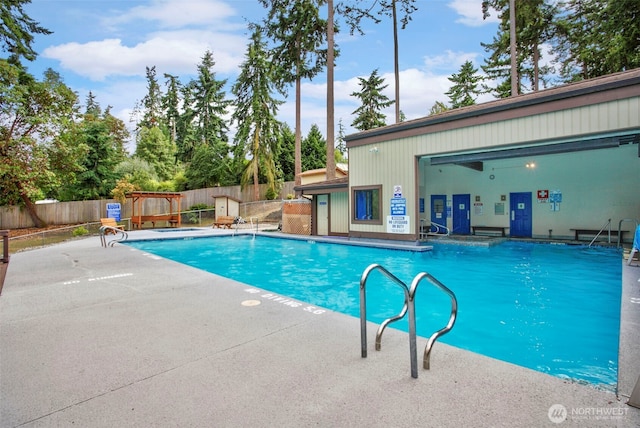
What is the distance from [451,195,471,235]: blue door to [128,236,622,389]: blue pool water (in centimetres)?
337

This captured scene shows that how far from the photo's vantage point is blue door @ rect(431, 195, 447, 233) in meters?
16.0

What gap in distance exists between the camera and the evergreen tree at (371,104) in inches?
1236

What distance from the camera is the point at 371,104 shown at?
31656 millimetres

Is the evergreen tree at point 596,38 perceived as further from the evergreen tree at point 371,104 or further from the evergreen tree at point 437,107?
the evergreen tree at point 371,104

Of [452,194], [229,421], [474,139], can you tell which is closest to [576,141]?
[474,139]

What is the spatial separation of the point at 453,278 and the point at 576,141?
18.0 ft

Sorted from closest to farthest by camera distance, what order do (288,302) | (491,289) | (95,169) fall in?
(288,302)
(491,289)
(95,169)

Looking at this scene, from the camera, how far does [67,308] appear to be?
450 cm

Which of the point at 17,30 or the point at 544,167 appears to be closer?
the point at 544,167

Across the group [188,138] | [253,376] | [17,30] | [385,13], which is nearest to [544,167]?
[385,13]

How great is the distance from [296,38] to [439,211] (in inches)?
593

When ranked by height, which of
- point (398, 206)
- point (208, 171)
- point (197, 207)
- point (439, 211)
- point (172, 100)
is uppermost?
point (172, 100)

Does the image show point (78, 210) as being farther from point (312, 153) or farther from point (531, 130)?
point (531, 130)

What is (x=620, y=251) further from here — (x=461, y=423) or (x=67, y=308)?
(x=67, y=308)
